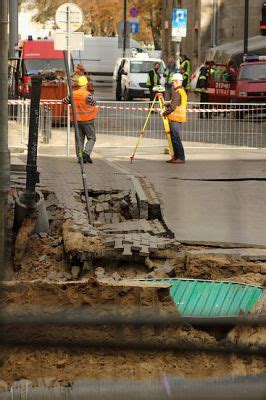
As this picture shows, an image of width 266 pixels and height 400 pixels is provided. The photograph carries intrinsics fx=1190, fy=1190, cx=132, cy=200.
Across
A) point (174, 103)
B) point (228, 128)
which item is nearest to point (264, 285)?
point (174, 103)

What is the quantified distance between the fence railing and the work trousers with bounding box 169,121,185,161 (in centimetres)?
313

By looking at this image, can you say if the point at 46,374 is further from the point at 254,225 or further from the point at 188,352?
the point at 254,225

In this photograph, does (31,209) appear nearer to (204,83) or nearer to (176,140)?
(176,140)

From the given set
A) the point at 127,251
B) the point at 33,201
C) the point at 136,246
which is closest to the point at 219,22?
the point at 33,201

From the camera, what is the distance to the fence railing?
23.6 meters

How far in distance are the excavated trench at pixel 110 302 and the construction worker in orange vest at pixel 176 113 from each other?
19.0 feet

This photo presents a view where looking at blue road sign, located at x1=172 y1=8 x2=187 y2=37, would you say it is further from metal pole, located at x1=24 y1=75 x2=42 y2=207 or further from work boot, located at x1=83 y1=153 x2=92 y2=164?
metal pole, located at x1=24 y1=75 x2=42 y2=207

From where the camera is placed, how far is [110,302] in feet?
22.6

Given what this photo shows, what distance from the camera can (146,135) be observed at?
2541cm

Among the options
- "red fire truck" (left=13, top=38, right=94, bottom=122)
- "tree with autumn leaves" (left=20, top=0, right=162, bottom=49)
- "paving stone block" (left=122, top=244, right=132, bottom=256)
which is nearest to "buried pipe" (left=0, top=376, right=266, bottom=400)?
"paving stone block" (left=122, top=244, right=132, bottom=256)

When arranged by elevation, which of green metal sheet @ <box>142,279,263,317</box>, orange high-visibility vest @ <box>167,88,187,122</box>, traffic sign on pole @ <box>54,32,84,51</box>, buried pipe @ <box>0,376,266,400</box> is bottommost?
green metal sheet @ <box>142,279,263,317</box>

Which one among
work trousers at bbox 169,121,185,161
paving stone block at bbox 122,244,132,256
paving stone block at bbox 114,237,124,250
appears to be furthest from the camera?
work trousers at bbox 169,121,185,161

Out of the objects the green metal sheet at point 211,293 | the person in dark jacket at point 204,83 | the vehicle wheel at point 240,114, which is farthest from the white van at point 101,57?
the green metal sheet at point 211,293

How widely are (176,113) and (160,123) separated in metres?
4.91
